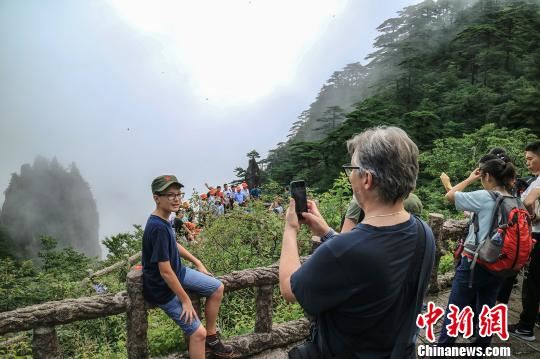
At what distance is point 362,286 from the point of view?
→ 1.33 m

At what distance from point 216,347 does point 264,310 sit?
57 centimetres

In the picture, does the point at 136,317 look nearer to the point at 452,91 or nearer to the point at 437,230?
the point at 437,230

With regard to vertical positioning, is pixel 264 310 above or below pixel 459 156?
below

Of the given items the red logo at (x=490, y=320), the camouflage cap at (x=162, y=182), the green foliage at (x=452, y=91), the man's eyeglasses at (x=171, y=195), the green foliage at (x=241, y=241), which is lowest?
the red logo at (x=490, y=320)

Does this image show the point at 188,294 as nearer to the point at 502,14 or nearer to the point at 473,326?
the point at 473,326

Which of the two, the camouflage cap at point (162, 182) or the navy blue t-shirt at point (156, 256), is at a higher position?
the camouflage cap at point (162, 182)

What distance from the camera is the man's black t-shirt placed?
1.33 meters

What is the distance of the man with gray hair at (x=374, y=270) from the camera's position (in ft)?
4.38

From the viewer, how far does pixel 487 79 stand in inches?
958

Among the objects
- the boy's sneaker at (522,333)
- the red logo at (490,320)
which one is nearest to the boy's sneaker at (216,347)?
the red logo at (490,320)

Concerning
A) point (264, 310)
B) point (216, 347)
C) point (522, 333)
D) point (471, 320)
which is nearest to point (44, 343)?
point (216, 347)

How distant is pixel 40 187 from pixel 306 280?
8596 centimetres

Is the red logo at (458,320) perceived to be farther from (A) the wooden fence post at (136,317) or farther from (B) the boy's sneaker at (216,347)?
(A) the wooden fence post at (136,317)

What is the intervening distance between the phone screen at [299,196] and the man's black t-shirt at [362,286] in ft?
1.29
